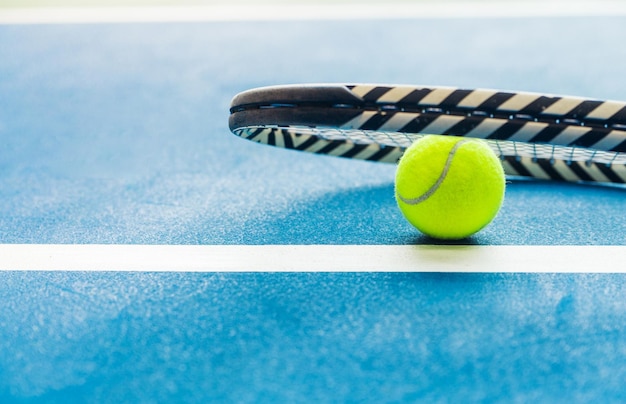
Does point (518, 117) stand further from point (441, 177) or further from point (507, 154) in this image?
point (507, 154)

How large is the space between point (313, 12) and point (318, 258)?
3184 millimetres

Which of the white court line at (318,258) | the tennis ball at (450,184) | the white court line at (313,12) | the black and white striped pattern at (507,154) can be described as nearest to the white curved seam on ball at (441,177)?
the tennis ball at (450,184)

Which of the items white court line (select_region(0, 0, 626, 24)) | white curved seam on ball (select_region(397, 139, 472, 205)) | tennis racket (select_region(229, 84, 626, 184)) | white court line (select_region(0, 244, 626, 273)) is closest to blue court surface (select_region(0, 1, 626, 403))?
white court line (select_region(0, 244, 626, 273))

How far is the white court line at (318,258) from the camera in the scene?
1562 millimetres

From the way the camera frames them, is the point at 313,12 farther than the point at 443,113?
Yes

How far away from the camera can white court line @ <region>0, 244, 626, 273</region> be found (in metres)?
1.56

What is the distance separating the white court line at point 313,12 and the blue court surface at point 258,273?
4.15ft

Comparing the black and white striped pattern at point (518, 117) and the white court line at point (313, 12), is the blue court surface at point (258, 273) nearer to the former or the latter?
the black and white striped pattern at point (518, 117)

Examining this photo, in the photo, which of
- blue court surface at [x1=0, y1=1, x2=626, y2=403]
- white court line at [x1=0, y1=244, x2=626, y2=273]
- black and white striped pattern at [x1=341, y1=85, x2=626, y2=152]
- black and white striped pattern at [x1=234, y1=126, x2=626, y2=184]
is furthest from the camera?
black and white striped pattern at [x1=234, y1=126, x2=626, y2=184]

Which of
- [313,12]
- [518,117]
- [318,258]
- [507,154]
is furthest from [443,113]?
[313,12]

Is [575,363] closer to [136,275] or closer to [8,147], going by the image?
[136,275]

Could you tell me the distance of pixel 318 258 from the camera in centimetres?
162

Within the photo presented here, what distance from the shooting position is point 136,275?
1548mm

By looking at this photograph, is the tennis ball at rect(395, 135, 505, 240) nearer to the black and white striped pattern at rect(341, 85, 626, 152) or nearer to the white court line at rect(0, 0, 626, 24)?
the black and white striped pattern at rect(341, 85, 626, 152)
